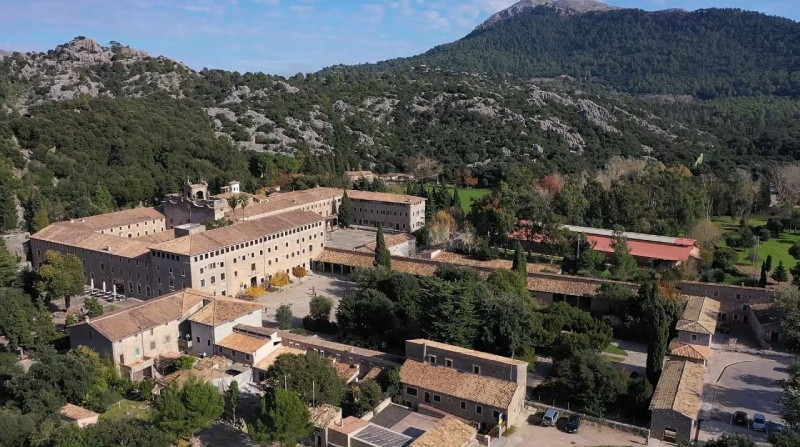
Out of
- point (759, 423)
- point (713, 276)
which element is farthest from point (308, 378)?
point (713, 276)

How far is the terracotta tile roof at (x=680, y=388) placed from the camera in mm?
29484

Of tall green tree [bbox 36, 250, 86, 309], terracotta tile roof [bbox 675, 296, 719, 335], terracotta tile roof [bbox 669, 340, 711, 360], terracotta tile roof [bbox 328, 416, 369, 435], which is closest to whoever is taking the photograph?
terracotta tile roof [bbox 328, 416, 369, 435]

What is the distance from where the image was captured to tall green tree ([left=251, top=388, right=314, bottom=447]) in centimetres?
2700

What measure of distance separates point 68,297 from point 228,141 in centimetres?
5519

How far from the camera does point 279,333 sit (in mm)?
37938

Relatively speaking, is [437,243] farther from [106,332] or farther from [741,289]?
[106,332]

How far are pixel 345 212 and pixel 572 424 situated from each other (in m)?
48.0

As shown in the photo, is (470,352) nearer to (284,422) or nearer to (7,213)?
(284,422)

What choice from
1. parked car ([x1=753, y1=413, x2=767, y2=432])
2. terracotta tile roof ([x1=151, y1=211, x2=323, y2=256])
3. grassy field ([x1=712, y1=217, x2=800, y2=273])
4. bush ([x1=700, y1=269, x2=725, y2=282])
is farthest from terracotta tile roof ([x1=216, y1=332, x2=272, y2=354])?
grassy field ([x1=712, y1=217, x2=800, y2=273])

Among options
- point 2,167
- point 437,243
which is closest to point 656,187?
point 437,243

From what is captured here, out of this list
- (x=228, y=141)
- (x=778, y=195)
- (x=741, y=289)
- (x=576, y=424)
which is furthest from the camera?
(x=228, y=141)

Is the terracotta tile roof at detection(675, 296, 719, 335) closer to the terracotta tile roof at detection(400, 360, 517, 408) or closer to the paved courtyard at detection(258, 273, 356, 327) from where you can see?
the terracotta tile roof at detection(400, 360, 517, 408)

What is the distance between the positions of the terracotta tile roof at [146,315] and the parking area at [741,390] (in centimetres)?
2938

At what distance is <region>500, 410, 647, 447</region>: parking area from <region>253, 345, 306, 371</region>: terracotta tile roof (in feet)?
40.9
